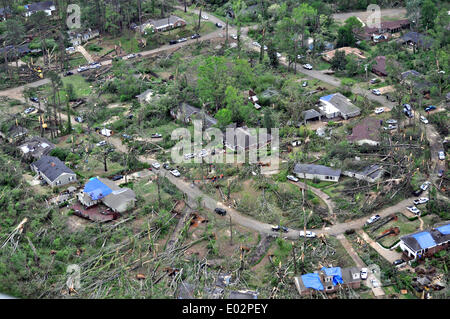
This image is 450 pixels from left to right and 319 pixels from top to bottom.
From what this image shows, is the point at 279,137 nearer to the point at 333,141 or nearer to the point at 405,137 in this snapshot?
the point at 333,141

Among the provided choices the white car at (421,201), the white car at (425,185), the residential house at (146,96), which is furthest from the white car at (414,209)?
the residential house at (146,96)

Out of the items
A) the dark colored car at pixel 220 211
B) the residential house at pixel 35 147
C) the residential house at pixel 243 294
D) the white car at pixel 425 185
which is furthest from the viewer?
the residential house at pixel 35 147

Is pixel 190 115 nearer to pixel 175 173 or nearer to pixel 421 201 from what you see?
pixel 175 173

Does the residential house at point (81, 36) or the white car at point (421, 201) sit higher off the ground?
the white car at point (421, 201)

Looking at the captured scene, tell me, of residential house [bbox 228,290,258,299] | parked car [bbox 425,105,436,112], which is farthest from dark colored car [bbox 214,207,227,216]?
parked car [bbox 425,105,436,112]

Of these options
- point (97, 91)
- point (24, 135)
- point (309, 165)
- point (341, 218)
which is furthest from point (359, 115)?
point (24, 135)

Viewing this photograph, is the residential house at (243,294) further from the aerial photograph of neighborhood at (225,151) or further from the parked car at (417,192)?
the parked car at (417,192)
